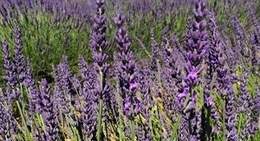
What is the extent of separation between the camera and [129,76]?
1590 mm

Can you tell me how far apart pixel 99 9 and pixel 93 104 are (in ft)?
2.97

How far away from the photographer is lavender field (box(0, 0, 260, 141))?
5.16 feet

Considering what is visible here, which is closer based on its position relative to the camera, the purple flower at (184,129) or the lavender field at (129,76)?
the lavender field at (129,76)

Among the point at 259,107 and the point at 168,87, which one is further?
the point at 168,87

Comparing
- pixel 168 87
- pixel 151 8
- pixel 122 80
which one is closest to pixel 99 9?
pixel 122 80

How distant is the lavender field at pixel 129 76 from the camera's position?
1574 millimetres

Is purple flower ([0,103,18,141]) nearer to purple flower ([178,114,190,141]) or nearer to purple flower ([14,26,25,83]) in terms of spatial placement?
purple flower ([14,26,25,83])

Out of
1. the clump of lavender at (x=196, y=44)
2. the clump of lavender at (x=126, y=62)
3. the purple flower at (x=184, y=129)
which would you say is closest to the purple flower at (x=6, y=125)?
the clump of lavender at (x=126, y=62)

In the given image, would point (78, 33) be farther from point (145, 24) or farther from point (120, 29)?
point (120, 29)

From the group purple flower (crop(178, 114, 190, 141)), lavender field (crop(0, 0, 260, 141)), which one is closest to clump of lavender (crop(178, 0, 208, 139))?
lavender field (crop(0, 0, 260, 141))

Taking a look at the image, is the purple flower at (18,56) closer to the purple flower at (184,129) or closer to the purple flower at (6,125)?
the purple flower at (6,125)

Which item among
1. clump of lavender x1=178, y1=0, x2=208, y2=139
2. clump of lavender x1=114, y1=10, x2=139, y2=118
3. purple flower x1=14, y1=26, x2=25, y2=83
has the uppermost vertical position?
purple flower x1=14, y1=26, x2=25, y2=83

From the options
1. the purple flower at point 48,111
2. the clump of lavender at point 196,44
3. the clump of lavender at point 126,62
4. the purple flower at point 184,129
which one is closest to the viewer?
the clump of lavender at point 196,44

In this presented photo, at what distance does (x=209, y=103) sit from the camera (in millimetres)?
1847
